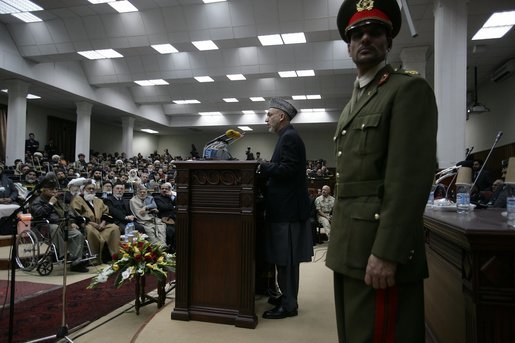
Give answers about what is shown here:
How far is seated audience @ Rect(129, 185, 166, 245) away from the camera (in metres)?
5.80

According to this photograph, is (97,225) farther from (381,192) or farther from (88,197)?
(381,192)

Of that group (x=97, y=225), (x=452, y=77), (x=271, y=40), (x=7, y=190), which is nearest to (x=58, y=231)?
(x=97, y=225)

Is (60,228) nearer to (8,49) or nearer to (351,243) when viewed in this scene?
(351,243)

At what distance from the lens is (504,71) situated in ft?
33.0

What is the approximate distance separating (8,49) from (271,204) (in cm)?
1120

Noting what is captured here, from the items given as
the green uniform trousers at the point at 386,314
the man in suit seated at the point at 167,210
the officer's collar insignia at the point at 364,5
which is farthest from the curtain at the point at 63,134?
the green uniform trousers at the point at 386,314

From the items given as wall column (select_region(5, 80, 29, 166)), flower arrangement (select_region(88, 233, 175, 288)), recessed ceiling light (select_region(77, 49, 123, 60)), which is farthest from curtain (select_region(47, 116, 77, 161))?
flower arrangement (select_region(88, 233, 175, 288))

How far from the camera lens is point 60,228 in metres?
4.70

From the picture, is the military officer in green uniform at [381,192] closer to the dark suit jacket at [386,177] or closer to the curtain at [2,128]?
the dark suit jacket at [386,177]

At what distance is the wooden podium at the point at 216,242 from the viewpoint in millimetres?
2363

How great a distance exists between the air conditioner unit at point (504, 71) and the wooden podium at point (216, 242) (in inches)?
410

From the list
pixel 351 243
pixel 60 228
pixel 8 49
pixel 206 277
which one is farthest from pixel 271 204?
pixel 8 49

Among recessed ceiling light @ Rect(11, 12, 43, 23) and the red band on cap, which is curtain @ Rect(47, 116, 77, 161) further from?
the red band on cap

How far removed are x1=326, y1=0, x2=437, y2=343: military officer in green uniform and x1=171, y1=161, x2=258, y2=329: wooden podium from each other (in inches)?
44.8
